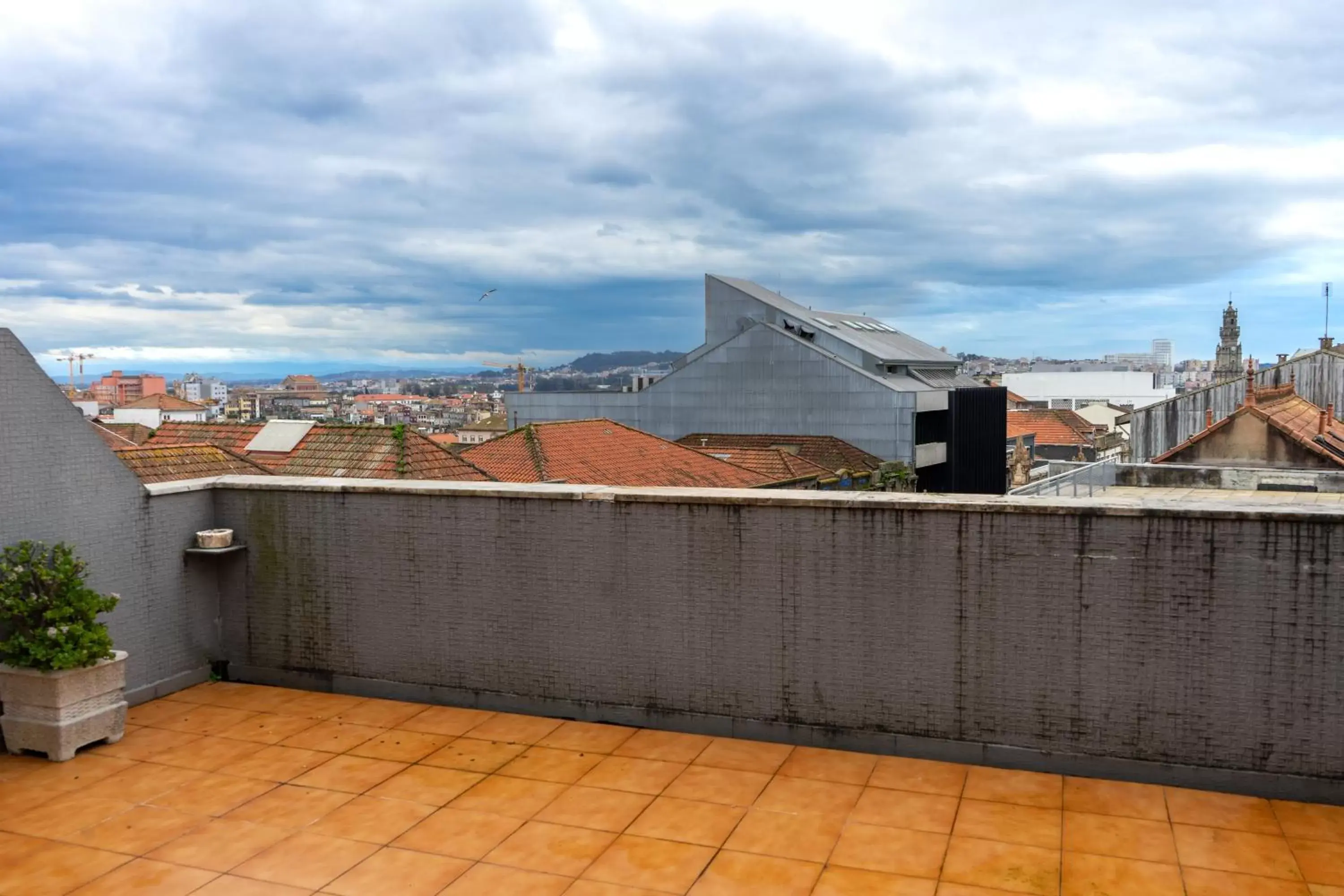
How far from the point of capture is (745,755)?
6484 mm

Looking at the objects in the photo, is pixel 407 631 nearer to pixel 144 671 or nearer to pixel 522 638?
pixel 522 638

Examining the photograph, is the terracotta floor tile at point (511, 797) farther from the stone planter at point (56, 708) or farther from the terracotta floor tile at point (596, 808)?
the stone planter at point (56, 708)

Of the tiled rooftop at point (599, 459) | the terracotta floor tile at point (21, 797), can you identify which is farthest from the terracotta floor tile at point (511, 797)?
the tiled rooftop at point (599, 459)

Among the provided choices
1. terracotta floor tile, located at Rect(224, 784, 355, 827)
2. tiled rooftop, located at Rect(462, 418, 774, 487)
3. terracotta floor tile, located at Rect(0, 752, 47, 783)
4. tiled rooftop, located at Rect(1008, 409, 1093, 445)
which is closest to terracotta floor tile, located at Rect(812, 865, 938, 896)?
terracotta floor tile, located at Rect(224, 784, 355, 827)

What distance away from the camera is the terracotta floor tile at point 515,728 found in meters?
6.89

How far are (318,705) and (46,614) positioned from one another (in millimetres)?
2008

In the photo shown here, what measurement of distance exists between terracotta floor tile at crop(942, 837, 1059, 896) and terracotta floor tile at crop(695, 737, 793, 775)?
1.39 metres

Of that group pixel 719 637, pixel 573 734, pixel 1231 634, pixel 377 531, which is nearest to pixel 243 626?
pixel 377 531

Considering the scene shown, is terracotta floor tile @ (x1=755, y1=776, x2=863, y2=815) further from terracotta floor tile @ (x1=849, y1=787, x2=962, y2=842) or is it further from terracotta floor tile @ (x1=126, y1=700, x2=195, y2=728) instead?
terracotta floor tile @ (x1=126, y1=700, x2=195, y2=728)

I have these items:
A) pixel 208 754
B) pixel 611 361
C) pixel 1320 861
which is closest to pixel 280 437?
pixel 208 754

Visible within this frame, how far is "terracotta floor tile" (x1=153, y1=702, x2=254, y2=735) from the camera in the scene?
23.5ft

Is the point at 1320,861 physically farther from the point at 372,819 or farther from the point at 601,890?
the point at 372,819

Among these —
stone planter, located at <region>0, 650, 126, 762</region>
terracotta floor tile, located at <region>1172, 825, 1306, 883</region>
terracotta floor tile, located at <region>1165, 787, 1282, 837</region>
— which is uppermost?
stone planter, located at <region>0, 650, 126, 762</region>

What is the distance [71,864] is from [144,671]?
9.05 ft
